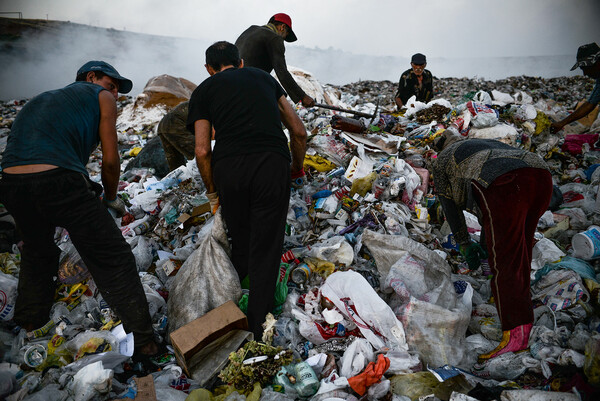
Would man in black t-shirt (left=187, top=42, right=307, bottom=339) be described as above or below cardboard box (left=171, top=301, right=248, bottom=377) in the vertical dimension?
above

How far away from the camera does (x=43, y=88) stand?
12.9m

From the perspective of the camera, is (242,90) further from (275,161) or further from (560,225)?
(560,225)

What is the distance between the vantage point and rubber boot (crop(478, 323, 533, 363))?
1.84m

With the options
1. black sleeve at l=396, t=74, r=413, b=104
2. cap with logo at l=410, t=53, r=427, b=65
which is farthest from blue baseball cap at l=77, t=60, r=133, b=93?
black sleeve at l=396, t=74, r=413, b=104

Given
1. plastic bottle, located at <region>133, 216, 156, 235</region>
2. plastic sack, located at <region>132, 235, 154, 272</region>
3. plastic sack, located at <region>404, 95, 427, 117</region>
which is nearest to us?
plastic sack, located at <region>132, 235, 154, 272</region>

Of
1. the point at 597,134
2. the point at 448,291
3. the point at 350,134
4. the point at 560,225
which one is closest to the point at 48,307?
the point at 448,291

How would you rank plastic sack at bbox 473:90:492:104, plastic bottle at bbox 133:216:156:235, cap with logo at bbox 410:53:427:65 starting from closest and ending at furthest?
1. plastic bottle at bbox 133:216:156:235
2. plastic sack at bbox 473:90:492:104
3. cap with logo at bbox 410:53:427:65

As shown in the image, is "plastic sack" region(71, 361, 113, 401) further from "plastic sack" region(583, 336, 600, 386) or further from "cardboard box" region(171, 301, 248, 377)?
"plastic sack" region(583, 336, 600, 386)

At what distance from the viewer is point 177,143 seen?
3.61 metres

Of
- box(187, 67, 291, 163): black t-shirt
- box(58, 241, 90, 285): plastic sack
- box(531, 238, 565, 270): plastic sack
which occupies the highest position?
→ box(187, 67, 291, 163): black t-shirt

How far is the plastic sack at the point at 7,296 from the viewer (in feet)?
6.94

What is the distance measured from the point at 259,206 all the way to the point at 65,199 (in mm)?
1052

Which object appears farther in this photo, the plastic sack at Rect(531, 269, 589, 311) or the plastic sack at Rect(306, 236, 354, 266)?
the plastic sack at Rect(306, 236, 354, 266)

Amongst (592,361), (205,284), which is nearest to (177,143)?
(205,284)
